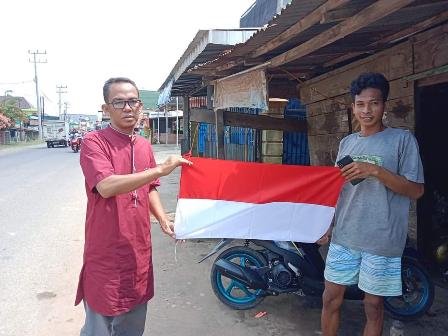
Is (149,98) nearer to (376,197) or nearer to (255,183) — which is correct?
(255,183)

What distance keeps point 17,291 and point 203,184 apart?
8.49 ft

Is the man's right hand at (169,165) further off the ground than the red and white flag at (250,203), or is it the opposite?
the man's right hand at (169,165)

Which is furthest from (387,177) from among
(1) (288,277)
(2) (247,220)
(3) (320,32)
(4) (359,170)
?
(3) (320,32)

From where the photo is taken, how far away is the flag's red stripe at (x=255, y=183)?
10.6 feet

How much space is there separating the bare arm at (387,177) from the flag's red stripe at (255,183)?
0.72 meters

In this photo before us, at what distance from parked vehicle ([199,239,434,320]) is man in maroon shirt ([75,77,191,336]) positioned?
143 cm

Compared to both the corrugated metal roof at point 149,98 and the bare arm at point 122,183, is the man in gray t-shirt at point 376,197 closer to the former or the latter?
the bare arm at point 122,183

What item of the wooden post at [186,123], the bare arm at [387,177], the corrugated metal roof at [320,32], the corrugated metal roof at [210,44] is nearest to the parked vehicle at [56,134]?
the wooden post at [186,123]

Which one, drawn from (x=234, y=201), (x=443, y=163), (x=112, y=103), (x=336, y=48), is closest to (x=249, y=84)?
(x=336, y=48)

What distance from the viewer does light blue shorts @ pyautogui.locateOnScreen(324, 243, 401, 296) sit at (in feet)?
8.08

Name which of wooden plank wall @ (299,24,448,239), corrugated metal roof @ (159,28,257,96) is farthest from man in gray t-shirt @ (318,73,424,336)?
corrugated metal roof @ (159,28,257,96)

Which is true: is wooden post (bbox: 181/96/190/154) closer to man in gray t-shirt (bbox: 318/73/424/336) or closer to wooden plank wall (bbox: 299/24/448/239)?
wooden plank wall (bbox: 299/24/448/239)

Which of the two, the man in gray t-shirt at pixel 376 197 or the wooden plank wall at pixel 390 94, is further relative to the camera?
the wooden plank wall at pixel 390 94

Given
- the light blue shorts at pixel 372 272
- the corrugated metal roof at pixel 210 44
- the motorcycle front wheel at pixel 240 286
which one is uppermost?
the corrugated metal roof at pixel 210 44
